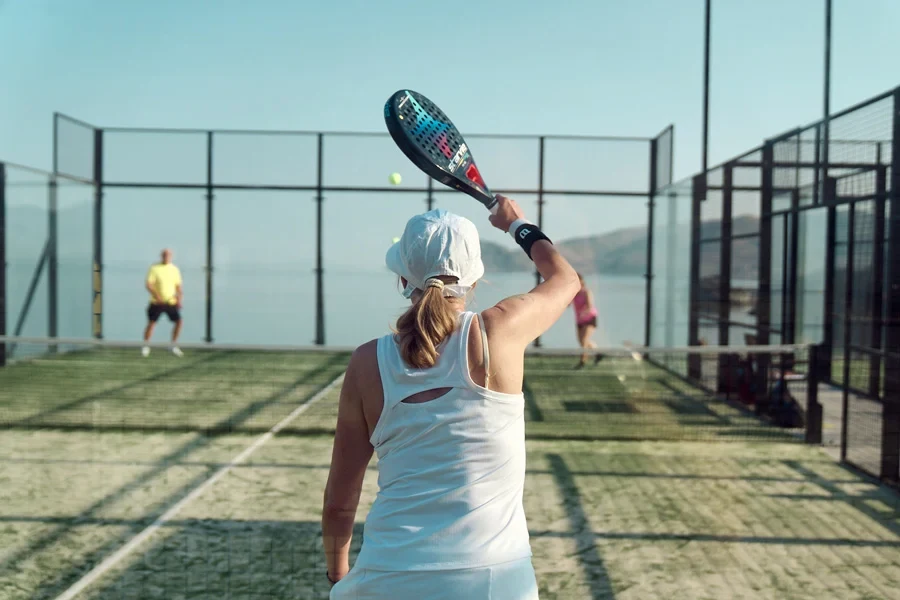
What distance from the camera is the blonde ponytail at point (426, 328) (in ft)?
4.20

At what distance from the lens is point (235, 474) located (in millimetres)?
4793

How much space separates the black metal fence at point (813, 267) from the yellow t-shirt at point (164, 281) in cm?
624

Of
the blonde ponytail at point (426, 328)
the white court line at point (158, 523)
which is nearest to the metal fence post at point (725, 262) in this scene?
the white court line at point (158, 523)

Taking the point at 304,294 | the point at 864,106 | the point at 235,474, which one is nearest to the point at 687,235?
the point at 864,106

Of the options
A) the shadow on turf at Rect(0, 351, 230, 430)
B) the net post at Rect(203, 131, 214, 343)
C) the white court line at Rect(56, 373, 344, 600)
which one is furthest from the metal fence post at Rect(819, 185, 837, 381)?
the net post at Rect(203, 131, 214, 343)

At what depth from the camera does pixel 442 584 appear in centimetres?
125

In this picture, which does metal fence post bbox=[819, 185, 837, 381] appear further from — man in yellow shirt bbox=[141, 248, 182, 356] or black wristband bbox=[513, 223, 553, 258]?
man in yellow shirt bbox=[141, 248, 182, 356]

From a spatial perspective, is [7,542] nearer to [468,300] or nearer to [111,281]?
[468,300]

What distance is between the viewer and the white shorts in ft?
4.10

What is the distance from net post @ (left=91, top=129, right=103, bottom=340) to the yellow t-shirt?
4.55 feet

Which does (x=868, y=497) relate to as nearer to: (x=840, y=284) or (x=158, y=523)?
(x=840, y=284)

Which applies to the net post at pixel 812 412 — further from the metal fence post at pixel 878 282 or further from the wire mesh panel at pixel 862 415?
the metal fence post at pixel 878 282

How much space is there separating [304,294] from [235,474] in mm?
6578

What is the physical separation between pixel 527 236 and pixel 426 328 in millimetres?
437
